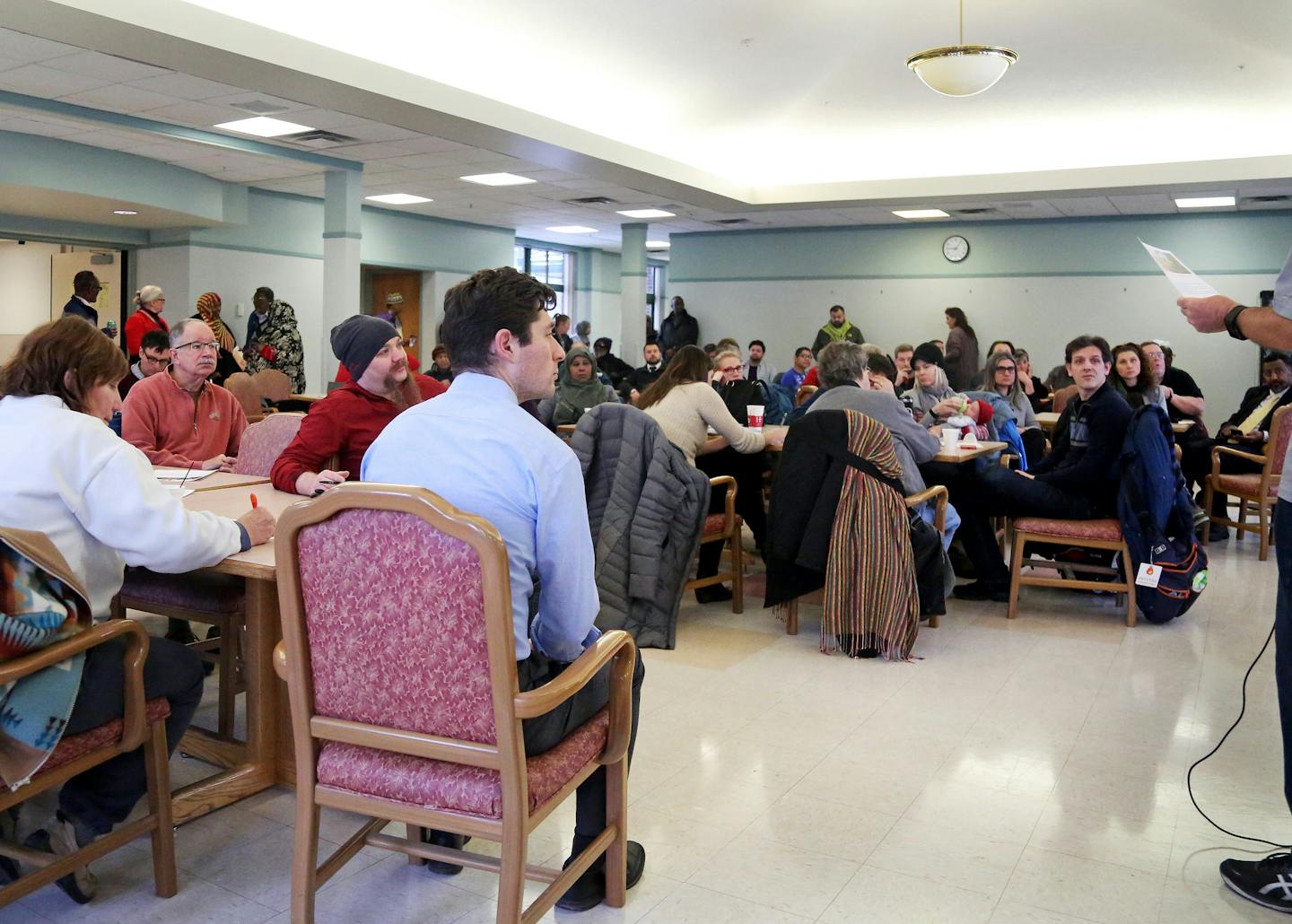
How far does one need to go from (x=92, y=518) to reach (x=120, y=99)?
6.19 metres

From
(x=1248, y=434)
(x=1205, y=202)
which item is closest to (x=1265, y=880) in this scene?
(x=1248, y=434)

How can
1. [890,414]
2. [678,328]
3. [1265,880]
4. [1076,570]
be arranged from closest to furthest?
[1265,880]
[890,414]
[1076,570]
[678,328]

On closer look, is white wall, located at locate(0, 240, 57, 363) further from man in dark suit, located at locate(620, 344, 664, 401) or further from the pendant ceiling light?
the pendant ceiling light

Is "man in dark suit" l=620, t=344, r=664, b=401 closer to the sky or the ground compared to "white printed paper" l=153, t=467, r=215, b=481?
closer to the sky

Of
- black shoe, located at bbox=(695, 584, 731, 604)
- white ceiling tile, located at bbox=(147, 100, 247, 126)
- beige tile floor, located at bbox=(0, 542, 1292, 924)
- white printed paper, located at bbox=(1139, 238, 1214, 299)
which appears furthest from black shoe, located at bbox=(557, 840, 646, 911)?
white ceiling tile, located at bbox=(147, 100, 247, 126)

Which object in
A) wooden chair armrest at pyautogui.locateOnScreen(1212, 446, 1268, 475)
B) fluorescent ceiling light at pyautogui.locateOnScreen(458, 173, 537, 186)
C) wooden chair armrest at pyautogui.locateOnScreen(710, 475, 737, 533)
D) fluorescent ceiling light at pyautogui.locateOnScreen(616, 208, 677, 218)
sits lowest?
wooden chair armrest at pyautogui.locateOnScreen(710, 475, 737, 533)

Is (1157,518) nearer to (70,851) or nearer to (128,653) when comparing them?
(128,653)

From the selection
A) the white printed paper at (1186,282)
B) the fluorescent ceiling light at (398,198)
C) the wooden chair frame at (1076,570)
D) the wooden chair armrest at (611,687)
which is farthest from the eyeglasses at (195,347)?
the fluorescent ceiling light at (398,198)

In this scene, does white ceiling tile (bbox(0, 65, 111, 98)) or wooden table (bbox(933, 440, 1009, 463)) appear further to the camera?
white ceiling tile (bbox(0, 65, 111, 98))

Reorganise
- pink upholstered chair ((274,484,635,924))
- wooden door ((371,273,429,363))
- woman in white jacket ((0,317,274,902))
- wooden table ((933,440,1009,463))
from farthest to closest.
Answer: wooden door ((371,273,429,363)) → wooden table ((933,440,1009,463)) → woman in white jacket ((0,317,274,902)) → pink upholstered chair ((274,484,635,924))

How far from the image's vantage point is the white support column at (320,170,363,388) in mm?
9383

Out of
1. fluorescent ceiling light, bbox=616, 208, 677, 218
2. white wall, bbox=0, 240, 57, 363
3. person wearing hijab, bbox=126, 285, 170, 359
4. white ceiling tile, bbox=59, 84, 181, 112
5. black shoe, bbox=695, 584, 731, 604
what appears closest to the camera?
black shoe, bbox=695, 584, 731, 604

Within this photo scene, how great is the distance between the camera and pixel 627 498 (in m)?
3.89

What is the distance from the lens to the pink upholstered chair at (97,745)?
72.8 inches
